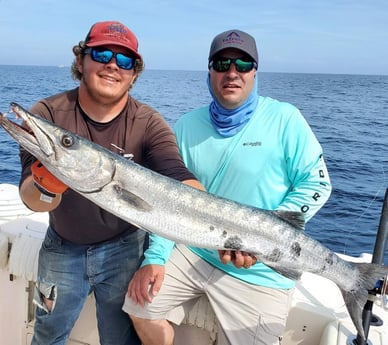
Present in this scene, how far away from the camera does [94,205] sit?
333 cm

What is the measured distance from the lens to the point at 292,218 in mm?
3135

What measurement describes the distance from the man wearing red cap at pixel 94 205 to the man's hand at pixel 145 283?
0.12m

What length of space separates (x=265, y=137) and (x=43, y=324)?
7.95 ft

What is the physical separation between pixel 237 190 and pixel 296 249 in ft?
2.43

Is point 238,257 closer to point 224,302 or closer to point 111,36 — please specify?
point 224,302

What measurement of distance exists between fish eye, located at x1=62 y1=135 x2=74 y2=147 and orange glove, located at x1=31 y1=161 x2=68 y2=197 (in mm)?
213

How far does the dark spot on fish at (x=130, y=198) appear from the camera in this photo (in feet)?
9.11

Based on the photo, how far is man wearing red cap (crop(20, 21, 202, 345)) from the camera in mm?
3213

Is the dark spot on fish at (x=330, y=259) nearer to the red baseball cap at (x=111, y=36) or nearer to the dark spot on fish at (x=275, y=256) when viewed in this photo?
the dark spot on fish at (x=275, y=256)

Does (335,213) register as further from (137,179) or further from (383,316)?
(137,179)

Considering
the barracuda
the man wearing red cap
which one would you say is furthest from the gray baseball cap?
the barracuda

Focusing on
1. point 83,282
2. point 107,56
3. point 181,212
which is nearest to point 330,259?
point 181,212

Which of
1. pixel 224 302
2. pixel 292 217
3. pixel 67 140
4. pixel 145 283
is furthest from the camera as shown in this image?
pixel 224 302

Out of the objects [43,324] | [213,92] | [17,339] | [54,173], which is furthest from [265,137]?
[17,339]
